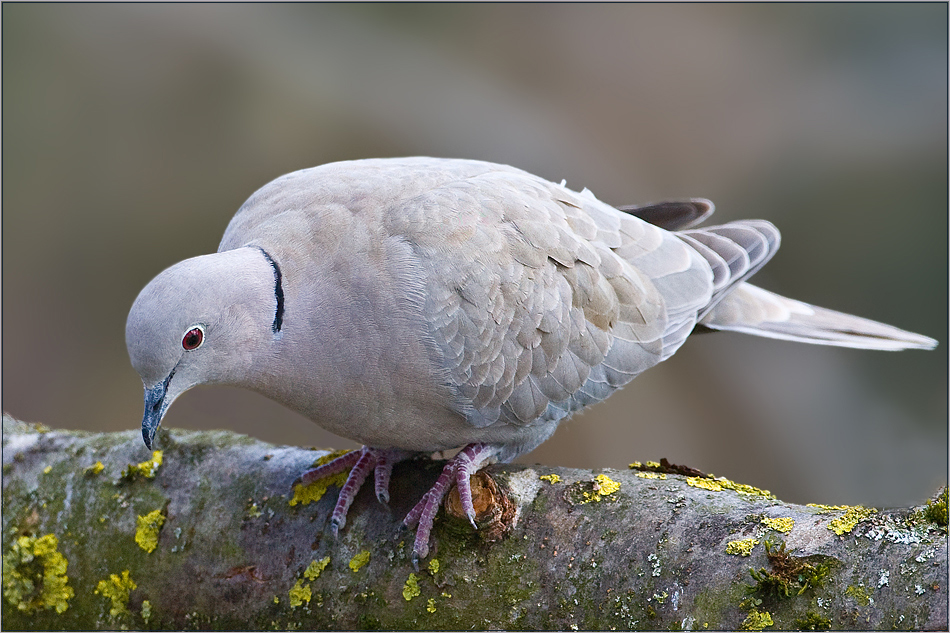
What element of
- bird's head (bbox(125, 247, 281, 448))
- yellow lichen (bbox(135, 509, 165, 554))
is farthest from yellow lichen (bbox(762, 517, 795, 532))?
yellow lichen (bbox(135, 509, 165, 554))

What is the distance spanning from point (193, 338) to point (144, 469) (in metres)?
0.83

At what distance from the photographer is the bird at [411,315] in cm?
237

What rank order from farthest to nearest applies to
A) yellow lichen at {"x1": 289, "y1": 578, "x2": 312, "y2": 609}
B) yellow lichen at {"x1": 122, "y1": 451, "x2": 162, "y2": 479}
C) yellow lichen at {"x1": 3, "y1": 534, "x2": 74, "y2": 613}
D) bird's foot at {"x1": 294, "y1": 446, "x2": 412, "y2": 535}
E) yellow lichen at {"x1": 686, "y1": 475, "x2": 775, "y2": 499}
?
yellow lichen at {"x1": 122, "y1": 451, "x2": 162, "y2": 479}
yellow lichen at {"x1": 3, "y1": 534, "x2": 74, "y2": 613}
bird's foot at {"x1": 294, "y1": 446, "x2": 412, "y2": 535}
yellow lichen at {"x1": 289, "y1": 578, "x2": 312, "y2": 609}
yellow lichen at {"x1": 686, "y1": 475, "x2": 775, "y2": 499}

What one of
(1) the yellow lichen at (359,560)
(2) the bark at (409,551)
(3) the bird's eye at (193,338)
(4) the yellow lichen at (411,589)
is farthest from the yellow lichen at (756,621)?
(3) the bird's eye at (193,338)

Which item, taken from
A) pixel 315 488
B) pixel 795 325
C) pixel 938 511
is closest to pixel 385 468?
pixel 315 488

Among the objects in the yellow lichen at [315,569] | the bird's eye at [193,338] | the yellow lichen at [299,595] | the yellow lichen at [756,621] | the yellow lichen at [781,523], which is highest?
the bird's eye at [193,338]

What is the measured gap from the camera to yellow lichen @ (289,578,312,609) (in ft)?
8.18

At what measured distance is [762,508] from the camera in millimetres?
2176

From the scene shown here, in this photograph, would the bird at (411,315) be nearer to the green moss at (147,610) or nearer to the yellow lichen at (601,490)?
the yellow lichen at (601,490)

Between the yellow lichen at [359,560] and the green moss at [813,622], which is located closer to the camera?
the green moss at [813,622]

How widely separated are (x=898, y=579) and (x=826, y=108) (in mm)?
6127

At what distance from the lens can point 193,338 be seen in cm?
231

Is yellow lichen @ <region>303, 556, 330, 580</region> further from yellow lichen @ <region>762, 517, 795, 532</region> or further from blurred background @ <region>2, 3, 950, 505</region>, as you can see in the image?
blurred background @ <region>2, 3, 950, 505</region>

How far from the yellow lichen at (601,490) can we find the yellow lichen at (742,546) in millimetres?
400
